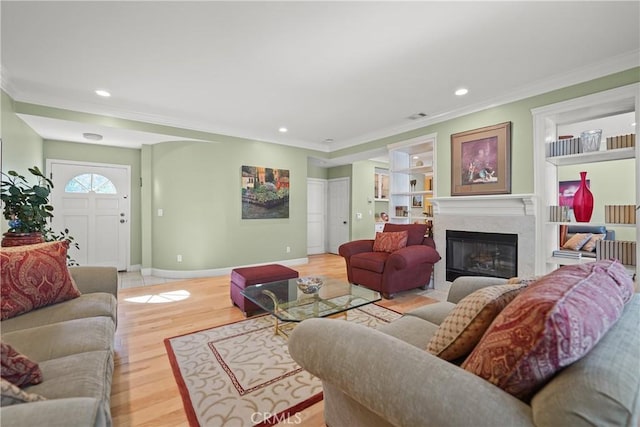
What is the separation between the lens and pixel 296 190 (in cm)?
557

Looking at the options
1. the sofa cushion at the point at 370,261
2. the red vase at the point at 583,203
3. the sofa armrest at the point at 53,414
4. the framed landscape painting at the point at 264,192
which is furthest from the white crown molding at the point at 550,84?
the sofa armrest at the point at 53,414

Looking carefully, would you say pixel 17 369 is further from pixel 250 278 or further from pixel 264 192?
pixel 264 192

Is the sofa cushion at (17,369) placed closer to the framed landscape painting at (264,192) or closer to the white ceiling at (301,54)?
the white ceiling at (301,54)

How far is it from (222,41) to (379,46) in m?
1.31

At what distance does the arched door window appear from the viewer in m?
4.51

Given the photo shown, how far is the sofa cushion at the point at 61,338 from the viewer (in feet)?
4.16

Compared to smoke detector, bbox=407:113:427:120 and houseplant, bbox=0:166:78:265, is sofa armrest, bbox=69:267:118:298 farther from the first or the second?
smoke detector, bbox=407:113:427:120

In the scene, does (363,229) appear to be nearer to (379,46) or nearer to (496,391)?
(379,46)

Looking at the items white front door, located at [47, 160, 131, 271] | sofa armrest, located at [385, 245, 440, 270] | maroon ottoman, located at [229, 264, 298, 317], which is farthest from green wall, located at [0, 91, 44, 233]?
sofa armrest, located at [385, 245, 440, 270]

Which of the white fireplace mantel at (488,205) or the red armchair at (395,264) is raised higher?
the white fireplace mantel at (488,205)

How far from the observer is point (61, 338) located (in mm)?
1354

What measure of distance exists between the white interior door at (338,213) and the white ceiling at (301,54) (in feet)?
10.6

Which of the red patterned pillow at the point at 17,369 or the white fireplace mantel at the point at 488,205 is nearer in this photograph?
the red patterned pillow at the point at 17,369

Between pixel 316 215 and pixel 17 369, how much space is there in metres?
6.33
